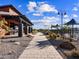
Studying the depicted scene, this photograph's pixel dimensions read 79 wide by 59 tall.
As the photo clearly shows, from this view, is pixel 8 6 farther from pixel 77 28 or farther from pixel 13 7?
pixel 77 28

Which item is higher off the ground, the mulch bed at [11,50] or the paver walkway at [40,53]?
the mulch bed at [11,50]

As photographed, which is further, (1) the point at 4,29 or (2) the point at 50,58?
(1) the point at 4,29

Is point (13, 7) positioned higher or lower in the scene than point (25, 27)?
higher

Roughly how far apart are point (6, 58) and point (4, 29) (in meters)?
10.8

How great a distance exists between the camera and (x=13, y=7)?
4547 centimetres

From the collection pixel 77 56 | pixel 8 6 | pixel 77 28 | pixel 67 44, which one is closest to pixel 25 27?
pixel 8 6

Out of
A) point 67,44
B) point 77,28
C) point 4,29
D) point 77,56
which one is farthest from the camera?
point 77,28

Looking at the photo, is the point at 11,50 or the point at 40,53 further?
the point at 11,50

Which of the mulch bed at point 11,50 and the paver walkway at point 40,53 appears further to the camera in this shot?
the mulch bed at point 11,50

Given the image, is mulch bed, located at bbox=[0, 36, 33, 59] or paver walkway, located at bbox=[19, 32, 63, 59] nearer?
paver walkway, located at bbox=[19, 32, 63, 59]

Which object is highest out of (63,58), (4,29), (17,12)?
(17,12)

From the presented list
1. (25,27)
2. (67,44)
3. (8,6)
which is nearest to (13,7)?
(8,6)

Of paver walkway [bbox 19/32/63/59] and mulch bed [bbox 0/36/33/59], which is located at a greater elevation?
mulch bed [bbox 0/36/33/59]

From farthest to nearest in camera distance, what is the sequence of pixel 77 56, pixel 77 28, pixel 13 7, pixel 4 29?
pixel 13 7, pixel 77 28, pixel 4 29, pixel 77 56
